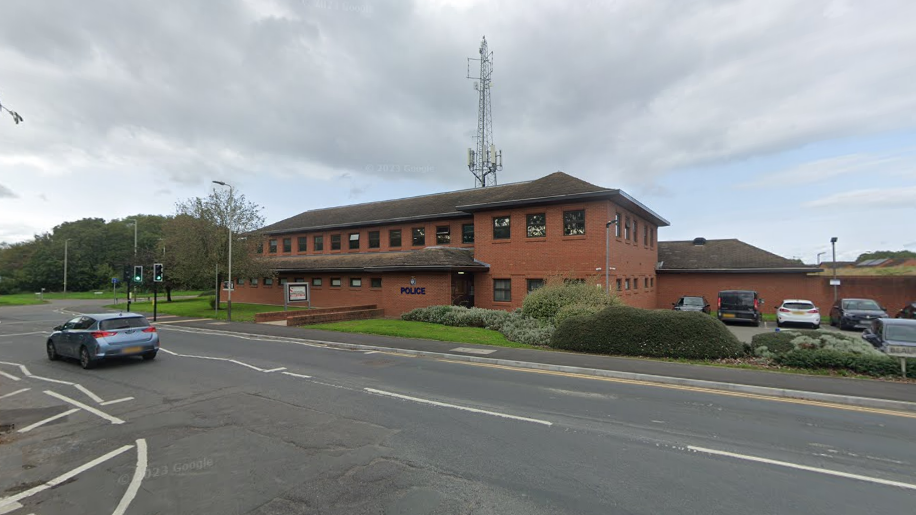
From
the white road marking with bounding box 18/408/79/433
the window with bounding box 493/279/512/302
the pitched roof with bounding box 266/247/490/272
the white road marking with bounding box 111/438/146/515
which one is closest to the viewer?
the white road marking with bounding box 111/438/146/515

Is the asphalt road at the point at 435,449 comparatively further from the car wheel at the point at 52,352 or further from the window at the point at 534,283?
the window at the point at 534,283

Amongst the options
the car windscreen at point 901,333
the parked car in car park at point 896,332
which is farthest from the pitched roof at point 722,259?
the car windscreen at point 901,333

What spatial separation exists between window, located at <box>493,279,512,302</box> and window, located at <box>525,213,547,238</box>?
3052mm

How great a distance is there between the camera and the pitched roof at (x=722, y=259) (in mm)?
27625

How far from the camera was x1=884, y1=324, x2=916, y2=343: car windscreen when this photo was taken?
38.3 feet

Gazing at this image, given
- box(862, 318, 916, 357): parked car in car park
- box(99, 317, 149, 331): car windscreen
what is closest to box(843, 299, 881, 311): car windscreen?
box(862, 318, 916, 357): parked car in car park

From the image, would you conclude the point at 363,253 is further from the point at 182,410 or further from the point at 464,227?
the point at 182,410

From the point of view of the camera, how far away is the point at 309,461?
519 cm

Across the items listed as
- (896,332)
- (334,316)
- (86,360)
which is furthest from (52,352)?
(896,332)

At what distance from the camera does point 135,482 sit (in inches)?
185

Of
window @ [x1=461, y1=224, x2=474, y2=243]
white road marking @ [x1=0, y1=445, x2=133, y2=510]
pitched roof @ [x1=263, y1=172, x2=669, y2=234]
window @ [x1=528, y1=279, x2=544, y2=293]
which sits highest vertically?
pitched roof @ [x1=263, y1=172, x2=669, y2=234]

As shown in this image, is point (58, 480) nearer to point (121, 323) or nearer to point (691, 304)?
point (121, 323)

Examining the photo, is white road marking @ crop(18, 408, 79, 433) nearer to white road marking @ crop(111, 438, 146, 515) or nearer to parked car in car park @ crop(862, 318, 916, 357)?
white road marking @ crop(111, 438, 146, 515)

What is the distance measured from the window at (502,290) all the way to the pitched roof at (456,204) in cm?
447
